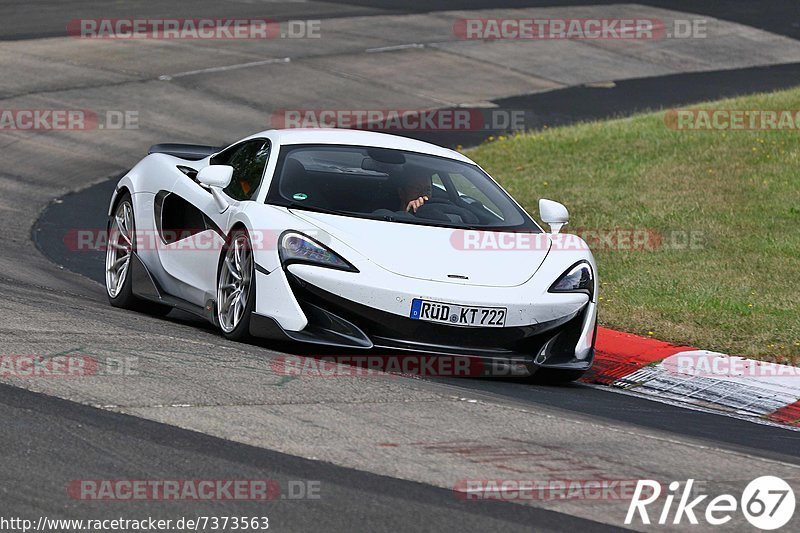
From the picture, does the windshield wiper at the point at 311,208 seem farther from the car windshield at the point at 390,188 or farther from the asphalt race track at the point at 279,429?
the asphalt race track at the point at 279,429

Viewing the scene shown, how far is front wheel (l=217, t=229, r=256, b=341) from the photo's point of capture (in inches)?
321

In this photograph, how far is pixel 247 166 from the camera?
9.37m

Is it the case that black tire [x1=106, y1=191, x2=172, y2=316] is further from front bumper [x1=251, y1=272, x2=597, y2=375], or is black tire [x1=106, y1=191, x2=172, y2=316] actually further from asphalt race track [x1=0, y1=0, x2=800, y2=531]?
front bumper [x1=251, y1=272, x2=597, y2=375]

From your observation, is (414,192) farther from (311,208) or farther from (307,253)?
(307,253)

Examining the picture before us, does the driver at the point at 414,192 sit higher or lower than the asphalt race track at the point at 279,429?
higher

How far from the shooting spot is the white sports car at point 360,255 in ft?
25.9

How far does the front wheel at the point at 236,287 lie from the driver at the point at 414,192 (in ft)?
3.65

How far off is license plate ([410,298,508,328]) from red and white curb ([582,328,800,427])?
1363mm

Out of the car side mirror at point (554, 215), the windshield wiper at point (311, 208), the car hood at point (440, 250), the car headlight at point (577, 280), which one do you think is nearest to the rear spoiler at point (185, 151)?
the windshield wiper at point (311, 208)

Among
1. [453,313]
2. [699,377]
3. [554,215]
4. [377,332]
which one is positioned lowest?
[699,377]

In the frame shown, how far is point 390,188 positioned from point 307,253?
1.18 meters

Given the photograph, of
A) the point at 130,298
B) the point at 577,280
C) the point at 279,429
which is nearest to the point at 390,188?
the point at 577,280

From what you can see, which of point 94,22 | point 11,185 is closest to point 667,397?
point 11,185

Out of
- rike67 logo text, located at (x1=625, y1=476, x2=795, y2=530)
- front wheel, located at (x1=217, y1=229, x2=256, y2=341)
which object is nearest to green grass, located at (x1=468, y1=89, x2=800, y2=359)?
front wheel, located at (x1=217, y1=229, x2=256, y2=341)
